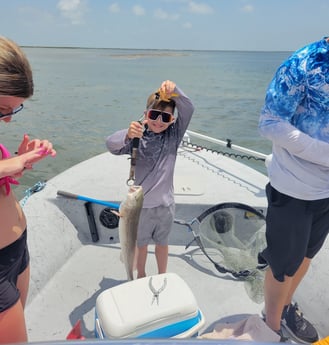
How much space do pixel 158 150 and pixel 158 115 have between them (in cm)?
29

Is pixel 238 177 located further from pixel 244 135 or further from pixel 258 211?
pixel 244 135

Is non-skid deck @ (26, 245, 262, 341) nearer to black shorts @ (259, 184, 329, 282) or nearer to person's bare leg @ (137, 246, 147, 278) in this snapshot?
person's bare leg @ (137, 246, 147, 278)

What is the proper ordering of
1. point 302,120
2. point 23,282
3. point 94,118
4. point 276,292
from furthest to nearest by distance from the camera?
point 94,118 → point 276,292 → point 302,120 → point 23,282

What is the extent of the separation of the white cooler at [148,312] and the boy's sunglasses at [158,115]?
3.58ft

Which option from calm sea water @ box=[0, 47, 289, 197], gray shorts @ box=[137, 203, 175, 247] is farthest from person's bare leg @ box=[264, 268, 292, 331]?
calm sea water @ box=[0, 47, 289, 197]

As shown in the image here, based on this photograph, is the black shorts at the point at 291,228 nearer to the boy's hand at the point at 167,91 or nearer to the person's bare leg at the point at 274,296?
the person's bare leg at the point at 274,296

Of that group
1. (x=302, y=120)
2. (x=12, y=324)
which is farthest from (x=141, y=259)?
(x=302, y=120)

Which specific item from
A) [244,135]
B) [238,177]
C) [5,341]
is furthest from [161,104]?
[244,135]

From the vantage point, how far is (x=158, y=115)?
2.58m

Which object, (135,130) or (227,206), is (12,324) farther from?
(227,206)

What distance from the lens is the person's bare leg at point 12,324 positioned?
5.14 ft

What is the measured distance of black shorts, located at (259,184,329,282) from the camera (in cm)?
208

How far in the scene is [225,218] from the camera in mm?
3570

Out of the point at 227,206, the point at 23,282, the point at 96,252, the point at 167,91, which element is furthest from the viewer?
the point at 96,252
